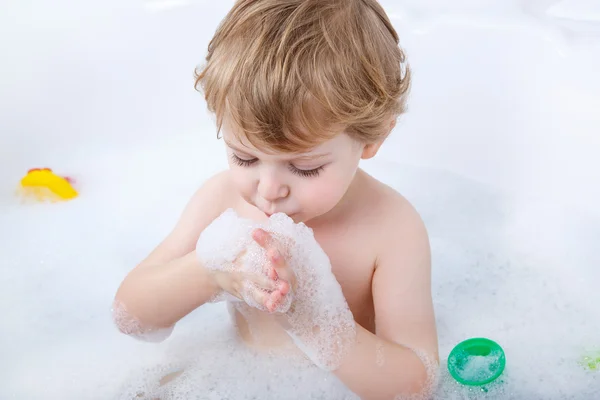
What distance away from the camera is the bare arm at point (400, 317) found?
3.53 feet

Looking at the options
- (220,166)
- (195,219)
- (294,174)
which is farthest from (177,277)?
(220,166)

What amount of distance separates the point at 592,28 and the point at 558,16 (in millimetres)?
83

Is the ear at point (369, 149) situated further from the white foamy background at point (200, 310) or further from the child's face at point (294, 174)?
the white foamy background at point (200, 310)

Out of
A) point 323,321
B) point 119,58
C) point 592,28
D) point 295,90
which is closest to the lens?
point 295,90

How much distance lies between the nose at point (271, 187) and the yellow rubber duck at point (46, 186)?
0.87 m

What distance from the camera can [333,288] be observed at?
1.05 meters

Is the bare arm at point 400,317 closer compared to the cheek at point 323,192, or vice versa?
the cheek at point 323,192

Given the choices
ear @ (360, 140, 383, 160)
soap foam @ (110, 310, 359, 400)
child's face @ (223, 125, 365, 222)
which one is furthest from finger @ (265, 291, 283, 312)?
soap foam @ (110, 310, 359, 400)

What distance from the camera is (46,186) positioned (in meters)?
1.71

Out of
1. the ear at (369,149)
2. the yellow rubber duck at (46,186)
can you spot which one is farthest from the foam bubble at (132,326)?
the yellow rubber duck at (46,186)

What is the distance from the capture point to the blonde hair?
90cm

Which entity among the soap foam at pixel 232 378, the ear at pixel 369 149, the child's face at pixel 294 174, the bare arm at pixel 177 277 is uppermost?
the child's face at pixel 294 174

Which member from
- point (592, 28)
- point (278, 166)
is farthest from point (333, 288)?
point (592, 28)

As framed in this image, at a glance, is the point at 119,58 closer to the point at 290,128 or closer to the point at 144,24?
the point at 144,24
